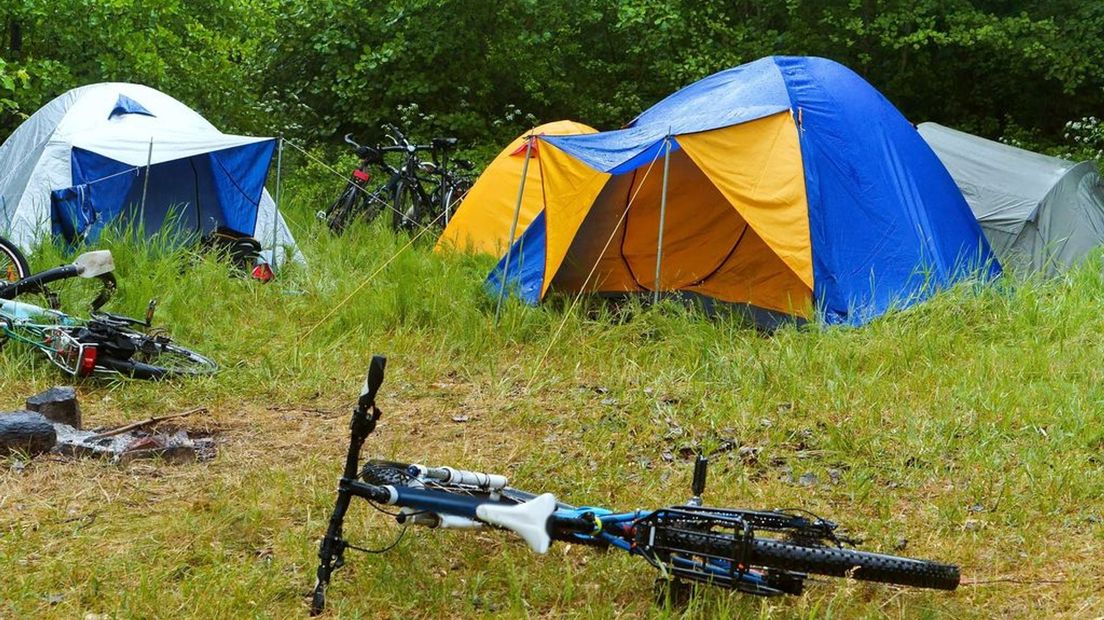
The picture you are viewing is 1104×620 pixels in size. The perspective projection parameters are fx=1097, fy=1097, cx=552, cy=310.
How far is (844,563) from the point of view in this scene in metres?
2.59

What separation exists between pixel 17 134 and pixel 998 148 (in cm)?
743

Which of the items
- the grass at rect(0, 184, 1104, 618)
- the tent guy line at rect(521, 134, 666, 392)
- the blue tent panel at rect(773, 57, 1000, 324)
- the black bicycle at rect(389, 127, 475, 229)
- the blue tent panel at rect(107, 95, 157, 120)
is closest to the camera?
the grass at rect(0, 184, 1104, 618)

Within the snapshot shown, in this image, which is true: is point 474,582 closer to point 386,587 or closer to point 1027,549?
point 386,587

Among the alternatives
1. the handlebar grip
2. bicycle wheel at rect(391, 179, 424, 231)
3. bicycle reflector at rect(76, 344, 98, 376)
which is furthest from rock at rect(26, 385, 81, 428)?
bicycle wheel at rect(391, 179, 424, 231)

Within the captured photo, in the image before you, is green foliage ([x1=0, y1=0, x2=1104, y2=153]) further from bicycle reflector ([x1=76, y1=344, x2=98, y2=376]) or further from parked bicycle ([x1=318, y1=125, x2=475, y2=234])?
bicycle reflector ([x1=76, y1=344, x2=98, y2=376])

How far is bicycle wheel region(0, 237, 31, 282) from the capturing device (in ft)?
19.1

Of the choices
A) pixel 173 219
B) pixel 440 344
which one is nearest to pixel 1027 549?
pixel 440 344

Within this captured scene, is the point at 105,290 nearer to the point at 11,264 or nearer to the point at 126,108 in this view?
the point at 11,264

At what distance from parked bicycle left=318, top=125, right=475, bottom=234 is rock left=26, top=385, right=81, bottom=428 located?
4286 mm

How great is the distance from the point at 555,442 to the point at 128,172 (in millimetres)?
4351

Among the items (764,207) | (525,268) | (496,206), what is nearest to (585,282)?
(525,268)

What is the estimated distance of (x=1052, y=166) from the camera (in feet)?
26.8

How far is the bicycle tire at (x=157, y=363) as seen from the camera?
16.8 feet

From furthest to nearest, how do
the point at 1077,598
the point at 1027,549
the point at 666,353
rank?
the point at 666,353 < the point at 1027,549 < the point at 1077,598
